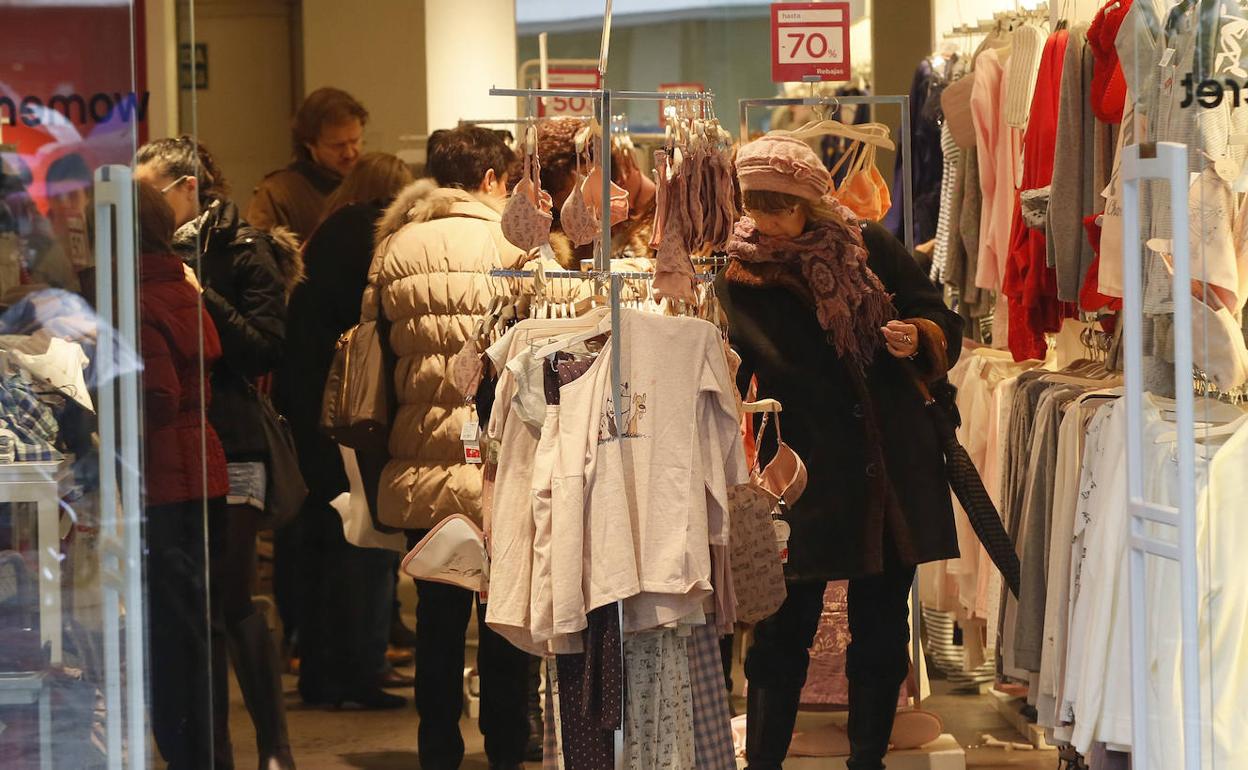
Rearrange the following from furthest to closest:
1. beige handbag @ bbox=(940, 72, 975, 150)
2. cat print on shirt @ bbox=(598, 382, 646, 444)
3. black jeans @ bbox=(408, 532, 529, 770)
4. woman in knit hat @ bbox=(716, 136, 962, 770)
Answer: beige handbag @ bbox=(940, 72, 975, 150) < black jeans @ bbox=(408, 532, 529, 770) < woman in knit hat @ bbox=(716, 136, 962, 770) < cat print on shirt @ bbox=(598, 382, 646, 444)

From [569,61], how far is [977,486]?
123 inches

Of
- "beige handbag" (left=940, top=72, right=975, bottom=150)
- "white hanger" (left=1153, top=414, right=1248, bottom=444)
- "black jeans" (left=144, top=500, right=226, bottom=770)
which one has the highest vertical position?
"beige handbag" (left=940, top=72, right=975, bottom=150)

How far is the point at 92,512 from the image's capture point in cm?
306

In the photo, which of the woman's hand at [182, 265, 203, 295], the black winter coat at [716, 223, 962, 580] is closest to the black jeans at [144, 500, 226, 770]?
the woman's hand at [182, 265, 203, 295]

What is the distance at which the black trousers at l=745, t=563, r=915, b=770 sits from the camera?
14.4 feet

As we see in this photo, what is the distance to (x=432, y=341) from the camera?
14.9 feet

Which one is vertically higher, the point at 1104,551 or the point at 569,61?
the point at 569,61

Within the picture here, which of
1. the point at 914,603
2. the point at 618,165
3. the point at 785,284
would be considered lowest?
the point at 914,603

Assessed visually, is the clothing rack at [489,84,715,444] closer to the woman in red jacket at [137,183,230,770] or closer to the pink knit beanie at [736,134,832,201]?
the pink knit beanie at [736,134,832,201]

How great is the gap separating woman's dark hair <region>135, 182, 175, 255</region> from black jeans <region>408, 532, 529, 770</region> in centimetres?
168

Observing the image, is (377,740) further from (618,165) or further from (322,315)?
(618,165)

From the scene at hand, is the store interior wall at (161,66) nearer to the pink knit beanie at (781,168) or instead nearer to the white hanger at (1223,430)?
the pink knit beanie at (781,168)

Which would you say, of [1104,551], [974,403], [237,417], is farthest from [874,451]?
[237,417]

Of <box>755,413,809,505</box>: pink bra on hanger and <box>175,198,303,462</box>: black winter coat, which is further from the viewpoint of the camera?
<box>175,198,303,462</box>: black winter coat
